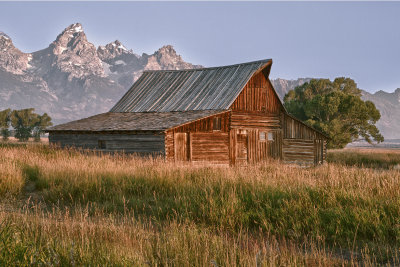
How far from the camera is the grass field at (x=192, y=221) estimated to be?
4406mm

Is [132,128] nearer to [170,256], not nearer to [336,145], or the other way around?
[170,256]

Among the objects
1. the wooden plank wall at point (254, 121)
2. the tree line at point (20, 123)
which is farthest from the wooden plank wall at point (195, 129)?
the tree line at point (20, 123)

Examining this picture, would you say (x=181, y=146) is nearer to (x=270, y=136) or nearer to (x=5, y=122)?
(x=270, y=136)

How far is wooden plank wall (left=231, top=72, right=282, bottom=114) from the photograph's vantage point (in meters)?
24.8

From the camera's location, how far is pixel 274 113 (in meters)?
26.8

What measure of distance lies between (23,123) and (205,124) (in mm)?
48043

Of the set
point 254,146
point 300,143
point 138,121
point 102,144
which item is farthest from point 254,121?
point 102,144

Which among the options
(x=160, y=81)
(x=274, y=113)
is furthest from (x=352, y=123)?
(x=160, y=81)

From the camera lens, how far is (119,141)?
905 inches

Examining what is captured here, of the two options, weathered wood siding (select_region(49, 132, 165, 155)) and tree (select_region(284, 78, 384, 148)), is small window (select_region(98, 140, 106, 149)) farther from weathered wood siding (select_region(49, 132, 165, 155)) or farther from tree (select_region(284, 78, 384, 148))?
tree (select_region(284, 78, 384, 148))

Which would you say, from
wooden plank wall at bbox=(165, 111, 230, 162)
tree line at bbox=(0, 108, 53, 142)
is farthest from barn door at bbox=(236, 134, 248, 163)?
tree line at bbox=(0, 108, 53, 142)

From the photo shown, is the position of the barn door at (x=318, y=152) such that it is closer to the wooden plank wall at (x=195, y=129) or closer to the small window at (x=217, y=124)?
the wooden plank wall at (x=195, y=129)

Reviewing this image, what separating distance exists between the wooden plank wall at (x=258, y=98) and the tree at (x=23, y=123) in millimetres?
46727

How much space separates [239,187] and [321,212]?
2.38 metres
